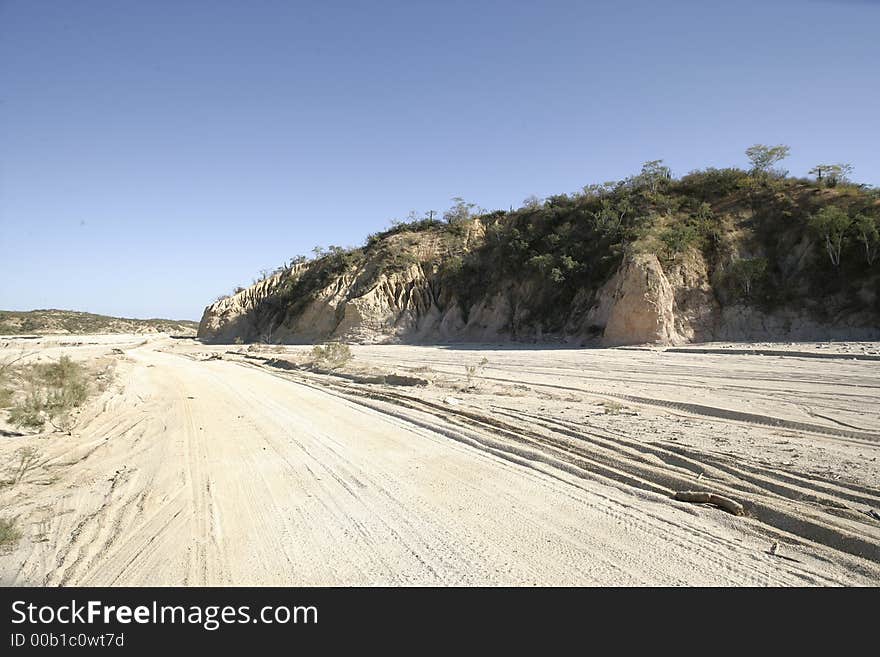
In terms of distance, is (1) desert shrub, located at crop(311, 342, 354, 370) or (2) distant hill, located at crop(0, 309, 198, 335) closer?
(1) desert shrub, located at crop(311, 342, 354, 370)

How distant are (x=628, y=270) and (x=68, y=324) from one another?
→ 90697 millimetres

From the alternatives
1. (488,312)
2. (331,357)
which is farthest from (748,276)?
(331,357)

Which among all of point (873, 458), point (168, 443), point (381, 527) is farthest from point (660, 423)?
point (168, 443)

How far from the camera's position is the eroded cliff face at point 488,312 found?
71.1ft

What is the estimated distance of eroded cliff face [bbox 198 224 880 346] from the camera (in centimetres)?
2166

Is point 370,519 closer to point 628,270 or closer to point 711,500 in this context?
point 711,500

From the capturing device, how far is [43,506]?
480cm

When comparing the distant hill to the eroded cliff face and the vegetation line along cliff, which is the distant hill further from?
the vegetation line along cliff

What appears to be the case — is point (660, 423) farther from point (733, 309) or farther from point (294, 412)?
point (733, 309)

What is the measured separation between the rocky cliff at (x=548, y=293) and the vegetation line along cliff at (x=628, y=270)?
0.27 ft

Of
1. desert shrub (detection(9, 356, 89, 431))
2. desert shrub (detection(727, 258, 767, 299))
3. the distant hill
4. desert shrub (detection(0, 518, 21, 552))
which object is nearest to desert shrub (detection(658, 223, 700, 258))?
desert shrub (detection(727, 258, 767, 299))

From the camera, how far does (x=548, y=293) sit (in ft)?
95.7

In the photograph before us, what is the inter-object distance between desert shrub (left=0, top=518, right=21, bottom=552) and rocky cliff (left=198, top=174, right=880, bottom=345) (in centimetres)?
2170
